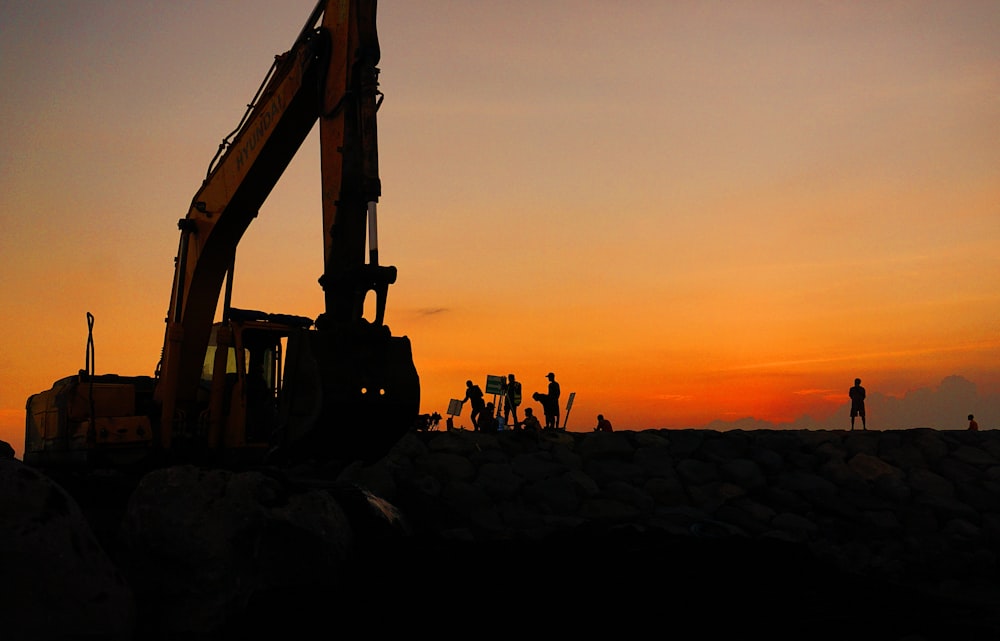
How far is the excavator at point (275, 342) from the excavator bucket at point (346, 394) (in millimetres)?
12

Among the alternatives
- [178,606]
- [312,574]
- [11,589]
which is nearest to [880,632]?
[312,574]

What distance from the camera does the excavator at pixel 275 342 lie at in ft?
28.9

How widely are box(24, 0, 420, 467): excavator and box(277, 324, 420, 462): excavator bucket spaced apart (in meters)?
0.01

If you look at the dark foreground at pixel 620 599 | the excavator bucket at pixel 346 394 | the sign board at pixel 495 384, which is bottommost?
the dark foreground at pixel 620 599

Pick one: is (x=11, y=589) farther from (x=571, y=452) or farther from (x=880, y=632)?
(x=571, y=452)

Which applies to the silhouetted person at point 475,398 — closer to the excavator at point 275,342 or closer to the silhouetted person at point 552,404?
the silhouetted person at point 552,404

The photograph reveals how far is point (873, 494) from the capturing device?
24.0 metres

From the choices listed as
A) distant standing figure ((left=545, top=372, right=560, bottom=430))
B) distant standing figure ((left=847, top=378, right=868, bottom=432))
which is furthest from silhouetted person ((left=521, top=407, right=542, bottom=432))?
distant standing figure ((left=847, top=378, right=868, bottom=432))

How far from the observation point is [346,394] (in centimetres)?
867

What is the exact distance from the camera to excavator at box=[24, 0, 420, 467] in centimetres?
882

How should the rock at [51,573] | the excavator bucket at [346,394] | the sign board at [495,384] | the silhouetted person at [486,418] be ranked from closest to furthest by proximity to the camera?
the rock at [51,573]
the excavator bucket at [346,394]
the sign board at [495,384]
the silhouetted person at [486,418]

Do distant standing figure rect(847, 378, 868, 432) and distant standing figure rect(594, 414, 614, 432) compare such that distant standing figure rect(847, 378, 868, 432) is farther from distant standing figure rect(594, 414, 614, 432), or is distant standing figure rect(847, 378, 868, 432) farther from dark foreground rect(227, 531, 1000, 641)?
dark foreground rect(227, 531, 1000, 641)

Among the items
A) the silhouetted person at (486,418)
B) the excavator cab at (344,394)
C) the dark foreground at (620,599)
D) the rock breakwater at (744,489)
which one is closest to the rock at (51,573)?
the dark foreground at (620,599)

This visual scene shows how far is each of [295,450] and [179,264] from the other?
659 centimetres
